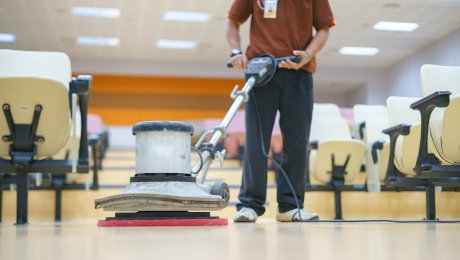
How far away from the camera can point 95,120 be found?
9328 mm

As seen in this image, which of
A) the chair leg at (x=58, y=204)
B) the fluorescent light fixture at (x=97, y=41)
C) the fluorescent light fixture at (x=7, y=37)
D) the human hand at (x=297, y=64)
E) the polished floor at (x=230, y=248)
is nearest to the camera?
the polished floor at (x=230, y=248)

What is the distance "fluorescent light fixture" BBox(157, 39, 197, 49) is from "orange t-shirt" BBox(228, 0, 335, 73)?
11584 millimetres

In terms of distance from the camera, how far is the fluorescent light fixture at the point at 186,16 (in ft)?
40.6

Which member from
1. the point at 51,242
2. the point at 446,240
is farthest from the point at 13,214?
the point at 446,240

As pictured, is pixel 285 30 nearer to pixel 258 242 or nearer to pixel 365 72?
pixel 258 242

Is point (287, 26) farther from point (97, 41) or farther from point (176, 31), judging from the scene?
point (97, 41)

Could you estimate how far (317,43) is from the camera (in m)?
3.10

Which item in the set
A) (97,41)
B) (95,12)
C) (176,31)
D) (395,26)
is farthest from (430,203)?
(97,41)

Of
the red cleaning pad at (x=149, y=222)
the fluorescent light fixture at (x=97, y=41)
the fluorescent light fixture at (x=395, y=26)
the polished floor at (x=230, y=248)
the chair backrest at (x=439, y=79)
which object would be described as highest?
the fluorescent light fixture at (x=97, y=41)

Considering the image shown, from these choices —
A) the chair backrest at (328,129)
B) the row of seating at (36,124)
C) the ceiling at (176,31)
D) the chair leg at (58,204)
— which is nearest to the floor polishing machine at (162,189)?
the row of seating at (36,124)

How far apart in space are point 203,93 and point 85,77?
15.4 m

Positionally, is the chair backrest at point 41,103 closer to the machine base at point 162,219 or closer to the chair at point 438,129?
the machine base at point 162,219

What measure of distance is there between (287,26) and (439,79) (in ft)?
3.19

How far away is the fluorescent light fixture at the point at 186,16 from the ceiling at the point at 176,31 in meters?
0.15
